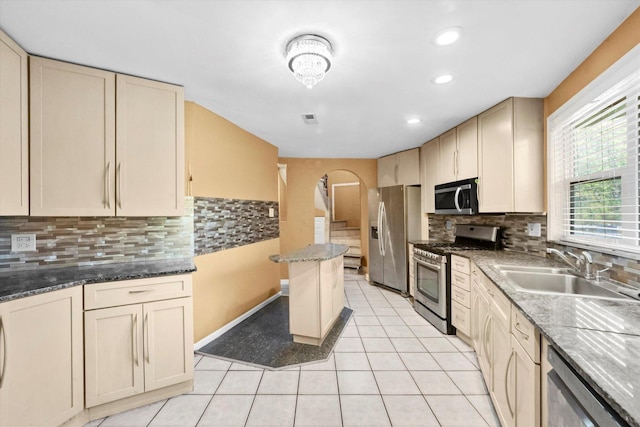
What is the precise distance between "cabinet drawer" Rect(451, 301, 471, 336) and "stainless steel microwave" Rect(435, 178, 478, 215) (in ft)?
3.32

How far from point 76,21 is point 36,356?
6.07ft

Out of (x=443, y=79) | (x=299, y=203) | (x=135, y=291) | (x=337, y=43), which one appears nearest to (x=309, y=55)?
(x=337, y=43)

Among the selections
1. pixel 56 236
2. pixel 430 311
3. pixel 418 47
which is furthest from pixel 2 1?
pixel 430 311

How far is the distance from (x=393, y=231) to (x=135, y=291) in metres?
3.47

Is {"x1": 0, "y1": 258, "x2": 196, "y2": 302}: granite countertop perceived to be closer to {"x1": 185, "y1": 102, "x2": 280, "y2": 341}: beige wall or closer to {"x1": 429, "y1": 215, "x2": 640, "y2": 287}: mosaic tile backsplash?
{"x1": 185, "y1": 102, "x2": 280, "y2": 341}: beige wall

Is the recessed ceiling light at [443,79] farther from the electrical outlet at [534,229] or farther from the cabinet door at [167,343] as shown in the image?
the cabinet door at [167,343]

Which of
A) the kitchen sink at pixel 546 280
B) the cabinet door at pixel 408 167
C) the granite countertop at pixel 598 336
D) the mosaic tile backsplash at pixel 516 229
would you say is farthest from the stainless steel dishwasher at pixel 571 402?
the cabinet door at pixel 408 167

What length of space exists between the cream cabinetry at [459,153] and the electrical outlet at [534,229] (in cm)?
71

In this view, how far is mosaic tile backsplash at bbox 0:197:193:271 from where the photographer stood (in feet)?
6.22

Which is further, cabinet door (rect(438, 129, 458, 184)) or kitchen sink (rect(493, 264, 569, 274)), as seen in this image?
cabinet door (rect(438, 129, 458, 184))

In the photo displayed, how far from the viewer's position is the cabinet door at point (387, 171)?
177 inches

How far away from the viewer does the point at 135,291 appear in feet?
5.79

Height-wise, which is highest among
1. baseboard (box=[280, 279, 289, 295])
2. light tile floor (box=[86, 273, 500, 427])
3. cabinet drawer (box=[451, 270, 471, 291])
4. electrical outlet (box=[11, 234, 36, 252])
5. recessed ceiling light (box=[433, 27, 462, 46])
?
recessed ceiling light (box=[433, 27, 462, 46])

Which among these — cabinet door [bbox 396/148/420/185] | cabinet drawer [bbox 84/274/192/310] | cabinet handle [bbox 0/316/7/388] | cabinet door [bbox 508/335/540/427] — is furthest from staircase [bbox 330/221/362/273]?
cabinet handle [bbox 0/316/7/388]
